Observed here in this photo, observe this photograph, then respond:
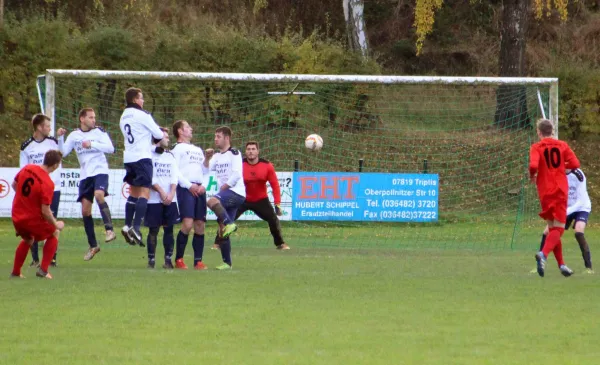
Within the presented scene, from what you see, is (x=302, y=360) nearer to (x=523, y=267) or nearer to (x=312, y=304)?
(x=312, y=304)

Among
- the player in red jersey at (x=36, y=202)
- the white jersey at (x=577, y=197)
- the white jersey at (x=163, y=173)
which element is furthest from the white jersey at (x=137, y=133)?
the white jersey at (x=577, y=197)

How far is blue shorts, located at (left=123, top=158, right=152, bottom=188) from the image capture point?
1341 cm

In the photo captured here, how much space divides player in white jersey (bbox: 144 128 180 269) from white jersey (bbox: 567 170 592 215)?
5124 millimetres

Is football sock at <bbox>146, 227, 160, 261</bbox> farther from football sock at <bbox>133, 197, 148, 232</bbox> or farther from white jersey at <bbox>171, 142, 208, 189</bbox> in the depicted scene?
white jersey at <bbox>171, 142, 208, 189</bbox>

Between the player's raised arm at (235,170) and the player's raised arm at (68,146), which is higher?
the player's raised arm at (68,146)

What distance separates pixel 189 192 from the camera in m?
13.8

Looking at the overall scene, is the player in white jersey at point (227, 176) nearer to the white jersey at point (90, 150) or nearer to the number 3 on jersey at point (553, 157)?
the white jersey at point (90, 150)

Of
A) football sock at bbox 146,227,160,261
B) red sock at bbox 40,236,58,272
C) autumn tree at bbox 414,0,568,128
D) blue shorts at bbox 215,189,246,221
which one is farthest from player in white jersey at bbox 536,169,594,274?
autumn tree at bbox 414,0,568,128

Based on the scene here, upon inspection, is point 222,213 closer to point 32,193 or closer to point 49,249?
point 49,249

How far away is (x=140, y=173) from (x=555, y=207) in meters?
5.02

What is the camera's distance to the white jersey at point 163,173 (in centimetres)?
1349

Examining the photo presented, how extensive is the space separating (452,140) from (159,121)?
6722mm

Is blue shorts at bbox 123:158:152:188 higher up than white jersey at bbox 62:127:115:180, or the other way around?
white jersey at bbox 62:127:115:180

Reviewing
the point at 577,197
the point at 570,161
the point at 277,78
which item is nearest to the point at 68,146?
the point at 277,78
